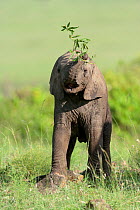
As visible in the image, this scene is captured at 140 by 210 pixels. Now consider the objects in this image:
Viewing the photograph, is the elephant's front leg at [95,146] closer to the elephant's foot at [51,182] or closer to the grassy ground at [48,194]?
the grassy ground at [48,194]

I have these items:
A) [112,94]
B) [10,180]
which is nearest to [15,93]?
[112,94]

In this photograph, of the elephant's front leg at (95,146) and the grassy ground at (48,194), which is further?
the elephant's front leg at (95,146)

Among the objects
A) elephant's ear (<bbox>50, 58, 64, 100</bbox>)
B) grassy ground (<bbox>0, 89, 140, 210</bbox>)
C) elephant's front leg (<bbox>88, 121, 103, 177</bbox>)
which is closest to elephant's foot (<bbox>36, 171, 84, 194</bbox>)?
grassy ground (<bbox>0, 89, 140, 210</bbox>)

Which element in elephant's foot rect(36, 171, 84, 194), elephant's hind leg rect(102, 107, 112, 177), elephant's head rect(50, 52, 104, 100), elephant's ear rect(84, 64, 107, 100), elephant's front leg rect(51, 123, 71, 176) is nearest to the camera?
elephant's head rect(50, 52, 104, 100)

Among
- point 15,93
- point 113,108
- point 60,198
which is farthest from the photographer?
point 15,93

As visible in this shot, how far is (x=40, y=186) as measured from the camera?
7410 millimetres

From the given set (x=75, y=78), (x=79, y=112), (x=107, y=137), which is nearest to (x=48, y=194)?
(x=79, y=112)

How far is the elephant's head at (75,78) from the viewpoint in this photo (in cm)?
714

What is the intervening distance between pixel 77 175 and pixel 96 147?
21.3 inches

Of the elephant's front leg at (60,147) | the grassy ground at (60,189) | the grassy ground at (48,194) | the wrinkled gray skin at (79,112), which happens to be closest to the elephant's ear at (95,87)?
the wrinkled gray skin at (79,112)

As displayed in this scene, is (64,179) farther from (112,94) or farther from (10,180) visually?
(112,94)

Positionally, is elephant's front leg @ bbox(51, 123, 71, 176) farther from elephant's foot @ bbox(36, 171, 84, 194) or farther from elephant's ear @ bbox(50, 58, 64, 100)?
elephant's ear @ bbox(50, 58, 64, 100)

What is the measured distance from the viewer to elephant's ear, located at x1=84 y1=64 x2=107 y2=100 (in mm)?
7430

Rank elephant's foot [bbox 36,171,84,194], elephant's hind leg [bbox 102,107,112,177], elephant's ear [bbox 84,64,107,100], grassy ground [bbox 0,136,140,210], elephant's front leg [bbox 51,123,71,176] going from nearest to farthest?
grassy ground [bbox 0,136,140,210], elephant's foot [bbox 36,171,84,194], elephant's ear [bbox 84,64,107,100], elephant's front leg [bbox 51,123,71,176], elephant's hind leg [bbox 102,107,112,177]
